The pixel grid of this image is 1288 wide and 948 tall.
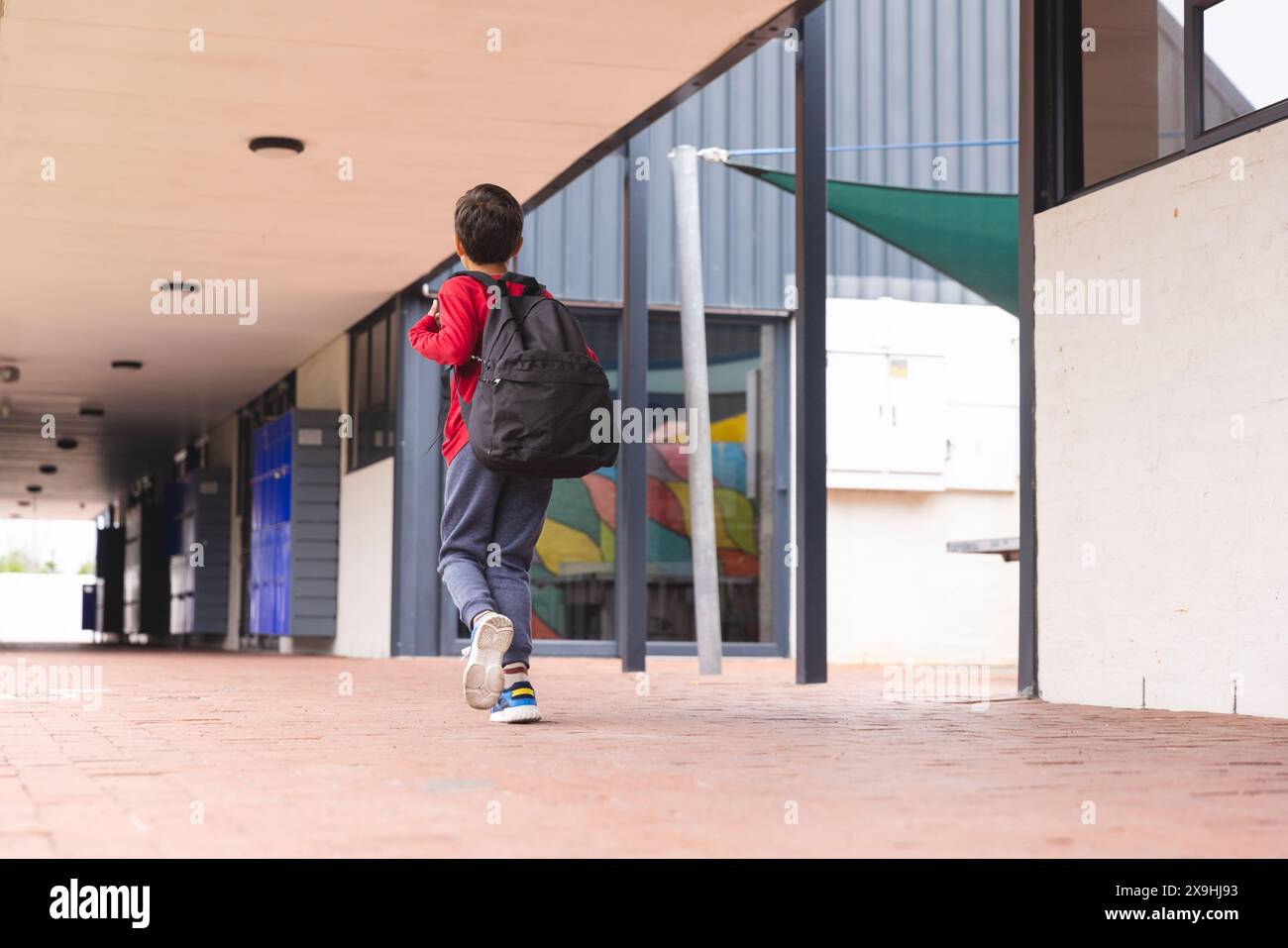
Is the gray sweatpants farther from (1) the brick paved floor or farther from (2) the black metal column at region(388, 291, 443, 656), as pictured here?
(2) the black metal column at region(388, 291, 443, 656)

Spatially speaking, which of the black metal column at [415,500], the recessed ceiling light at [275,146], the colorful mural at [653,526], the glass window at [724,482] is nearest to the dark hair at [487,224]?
the recessed ceiling light at [275,146]

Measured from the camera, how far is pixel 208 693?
6320 mm

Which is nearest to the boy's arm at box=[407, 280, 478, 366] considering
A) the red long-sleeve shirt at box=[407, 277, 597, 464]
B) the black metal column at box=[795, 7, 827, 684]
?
the red long-sleeve shirt at box=[407, 277, 597, 464]

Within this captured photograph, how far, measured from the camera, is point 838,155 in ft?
43.9

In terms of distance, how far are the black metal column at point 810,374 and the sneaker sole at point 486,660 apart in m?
2.89

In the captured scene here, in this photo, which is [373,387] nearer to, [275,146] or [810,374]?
[275,146]

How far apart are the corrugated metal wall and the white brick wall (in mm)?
6840

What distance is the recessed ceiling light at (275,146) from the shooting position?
8.14 metres

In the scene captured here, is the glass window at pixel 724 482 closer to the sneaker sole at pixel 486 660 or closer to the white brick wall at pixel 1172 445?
the white brick wall at pixel 1172 445

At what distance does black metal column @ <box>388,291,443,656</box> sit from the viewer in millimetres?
11758

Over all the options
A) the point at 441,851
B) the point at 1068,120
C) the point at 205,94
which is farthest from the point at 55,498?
the point at 441,851

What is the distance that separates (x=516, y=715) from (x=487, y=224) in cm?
132

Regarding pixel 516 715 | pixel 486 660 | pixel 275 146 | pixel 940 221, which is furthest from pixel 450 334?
pixel 940 221
